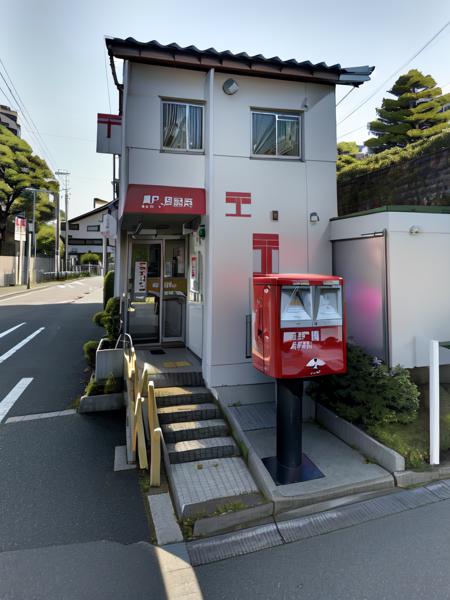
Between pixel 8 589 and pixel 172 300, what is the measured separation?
5501 millimetres

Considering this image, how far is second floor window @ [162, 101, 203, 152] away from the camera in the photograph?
5965mm

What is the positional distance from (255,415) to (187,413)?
1034mm

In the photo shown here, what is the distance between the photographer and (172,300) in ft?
25.3

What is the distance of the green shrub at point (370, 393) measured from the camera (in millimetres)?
4473

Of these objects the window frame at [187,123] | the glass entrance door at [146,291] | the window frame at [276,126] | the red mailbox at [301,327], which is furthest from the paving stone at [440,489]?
the window frame at [187,123]

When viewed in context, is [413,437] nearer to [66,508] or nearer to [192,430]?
[192,430]

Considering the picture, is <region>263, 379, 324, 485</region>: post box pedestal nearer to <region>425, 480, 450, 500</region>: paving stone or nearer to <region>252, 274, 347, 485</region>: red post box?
<region>252, 274, 347, 485</region>: red post box

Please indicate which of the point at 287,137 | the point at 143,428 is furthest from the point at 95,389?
the point at 287,137

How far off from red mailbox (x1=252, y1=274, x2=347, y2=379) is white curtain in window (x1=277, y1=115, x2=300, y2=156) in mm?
3135

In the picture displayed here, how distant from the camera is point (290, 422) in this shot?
391cm

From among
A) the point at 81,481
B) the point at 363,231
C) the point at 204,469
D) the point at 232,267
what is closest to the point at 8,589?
the point at 81,481

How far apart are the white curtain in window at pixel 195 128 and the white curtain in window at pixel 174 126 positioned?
4.6 inches

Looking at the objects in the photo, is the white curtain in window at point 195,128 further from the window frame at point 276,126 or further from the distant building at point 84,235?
the distant building at point 84,235

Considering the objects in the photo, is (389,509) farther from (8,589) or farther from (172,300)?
(172,300)
